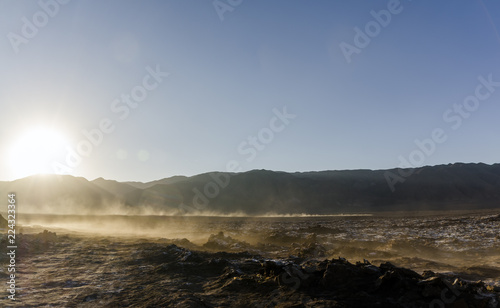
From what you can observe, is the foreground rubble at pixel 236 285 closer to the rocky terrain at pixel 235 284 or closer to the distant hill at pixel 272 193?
the rocky terrain at pixel 235 284

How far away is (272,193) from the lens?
106m

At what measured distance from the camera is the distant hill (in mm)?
86312

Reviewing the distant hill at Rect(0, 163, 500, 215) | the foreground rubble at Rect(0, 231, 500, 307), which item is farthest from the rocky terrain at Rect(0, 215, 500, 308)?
the distant hill at Rect(0, 163, 500, 215)

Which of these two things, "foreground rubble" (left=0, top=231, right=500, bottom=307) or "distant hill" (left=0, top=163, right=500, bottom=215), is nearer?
"foreground rubble" (left=0, top=231, right=500, bottom=307)

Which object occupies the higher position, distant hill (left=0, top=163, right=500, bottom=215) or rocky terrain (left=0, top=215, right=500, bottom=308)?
distant hill (left=0, top=163, right=500, bottom=215)

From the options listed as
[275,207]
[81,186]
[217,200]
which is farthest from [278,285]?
[81,186]

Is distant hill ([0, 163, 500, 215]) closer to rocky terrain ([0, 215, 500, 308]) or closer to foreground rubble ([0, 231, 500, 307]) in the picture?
rocky terrain ([0, 215, 500, 308])

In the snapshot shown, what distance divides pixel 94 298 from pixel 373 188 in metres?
111

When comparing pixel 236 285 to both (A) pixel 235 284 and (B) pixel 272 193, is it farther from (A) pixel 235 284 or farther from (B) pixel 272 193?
(B) pixel 272 193

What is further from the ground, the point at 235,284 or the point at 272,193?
the point at 272,193

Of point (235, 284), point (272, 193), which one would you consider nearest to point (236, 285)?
point (235, 284)

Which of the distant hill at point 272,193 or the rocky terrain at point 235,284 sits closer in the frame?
the rocky terrain at point 235,284

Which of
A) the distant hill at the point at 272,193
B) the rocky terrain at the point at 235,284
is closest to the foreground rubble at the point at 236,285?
the rocky terrain at the point at 235,284

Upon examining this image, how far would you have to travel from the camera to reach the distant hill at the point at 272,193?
8631 centimetres
